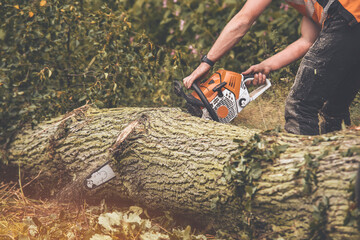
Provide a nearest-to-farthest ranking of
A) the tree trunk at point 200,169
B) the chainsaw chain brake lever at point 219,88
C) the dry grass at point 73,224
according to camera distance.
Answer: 1. the tree trunk at point 200,169
2. the dry grass at point 73,224
3. the chainsaw chain brake lever at point 219,88

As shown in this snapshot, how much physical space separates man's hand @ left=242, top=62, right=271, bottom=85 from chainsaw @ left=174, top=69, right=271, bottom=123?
0.05 meters

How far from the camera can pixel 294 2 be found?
261 centimetres

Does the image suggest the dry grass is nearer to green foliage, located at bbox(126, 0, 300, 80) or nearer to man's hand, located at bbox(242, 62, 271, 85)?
man's hand, located at bbox(242, 62, 271, 85)

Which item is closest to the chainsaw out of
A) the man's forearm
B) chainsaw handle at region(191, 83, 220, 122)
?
chainsaw handle at region(191, 83, 220, 122)

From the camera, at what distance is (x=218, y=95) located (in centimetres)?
289

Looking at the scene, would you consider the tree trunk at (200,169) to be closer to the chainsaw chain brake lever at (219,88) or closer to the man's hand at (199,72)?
the man's hand at (199,72)

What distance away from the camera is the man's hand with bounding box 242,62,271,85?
3.05m

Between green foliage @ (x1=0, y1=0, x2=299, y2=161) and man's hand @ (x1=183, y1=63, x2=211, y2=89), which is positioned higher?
green foliage @ (x1=0, y1=0, x2=299, y2=161)

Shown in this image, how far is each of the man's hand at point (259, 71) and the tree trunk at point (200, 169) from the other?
903mm

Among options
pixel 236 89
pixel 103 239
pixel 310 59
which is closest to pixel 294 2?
pixel 310 59

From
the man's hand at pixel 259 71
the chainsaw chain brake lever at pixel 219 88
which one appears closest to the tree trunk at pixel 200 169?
the chainsaw chain brake lever at pixel 219 88

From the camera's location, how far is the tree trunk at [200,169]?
1601 mm

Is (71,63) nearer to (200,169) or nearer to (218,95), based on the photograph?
(218,95)

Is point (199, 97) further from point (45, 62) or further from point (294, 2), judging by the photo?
point (45, 62)
